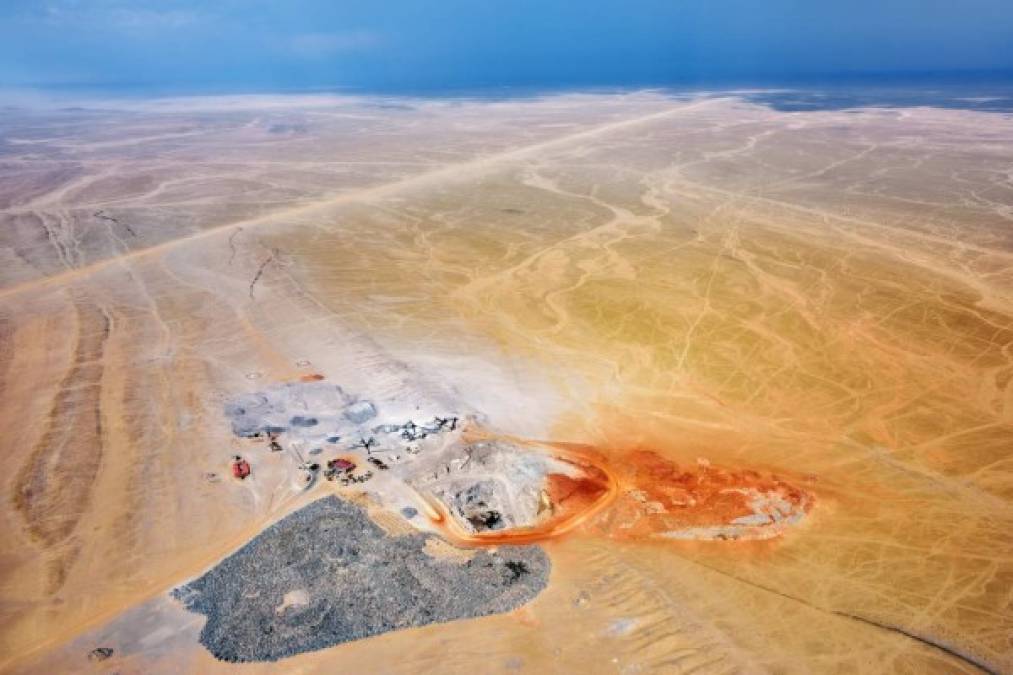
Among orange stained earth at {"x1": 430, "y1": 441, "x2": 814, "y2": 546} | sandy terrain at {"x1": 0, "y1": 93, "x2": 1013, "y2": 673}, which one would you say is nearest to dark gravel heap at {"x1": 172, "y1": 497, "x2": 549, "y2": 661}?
sandy terrain at {"x1": 0, "y1": 93, "x2": 1013, "y2": 673}

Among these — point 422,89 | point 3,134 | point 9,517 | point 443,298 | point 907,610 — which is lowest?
point 907,610

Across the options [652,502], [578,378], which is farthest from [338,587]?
[578,378]

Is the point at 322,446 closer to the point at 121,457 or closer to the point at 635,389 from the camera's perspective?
the point at 121,457

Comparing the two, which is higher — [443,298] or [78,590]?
[443,298]

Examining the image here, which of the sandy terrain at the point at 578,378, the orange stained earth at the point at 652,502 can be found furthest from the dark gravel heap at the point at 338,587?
the orange stained earth at the point at 652,502

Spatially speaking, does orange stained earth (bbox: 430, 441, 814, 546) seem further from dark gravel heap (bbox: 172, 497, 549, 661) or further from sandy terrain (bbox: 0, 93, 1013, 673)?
dark gravel heap (bbox: 172, 497, 549, 661)

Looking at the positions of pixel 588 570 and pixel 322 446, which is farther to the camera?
pixel 322 446

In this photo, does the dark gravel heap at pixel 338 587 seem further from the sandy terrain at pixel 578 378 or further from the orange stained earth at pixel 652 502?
the orange stained earth at pixel 652 502

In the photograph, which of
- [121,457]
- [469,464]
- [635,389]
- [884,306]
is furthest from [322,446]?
[884,306]
